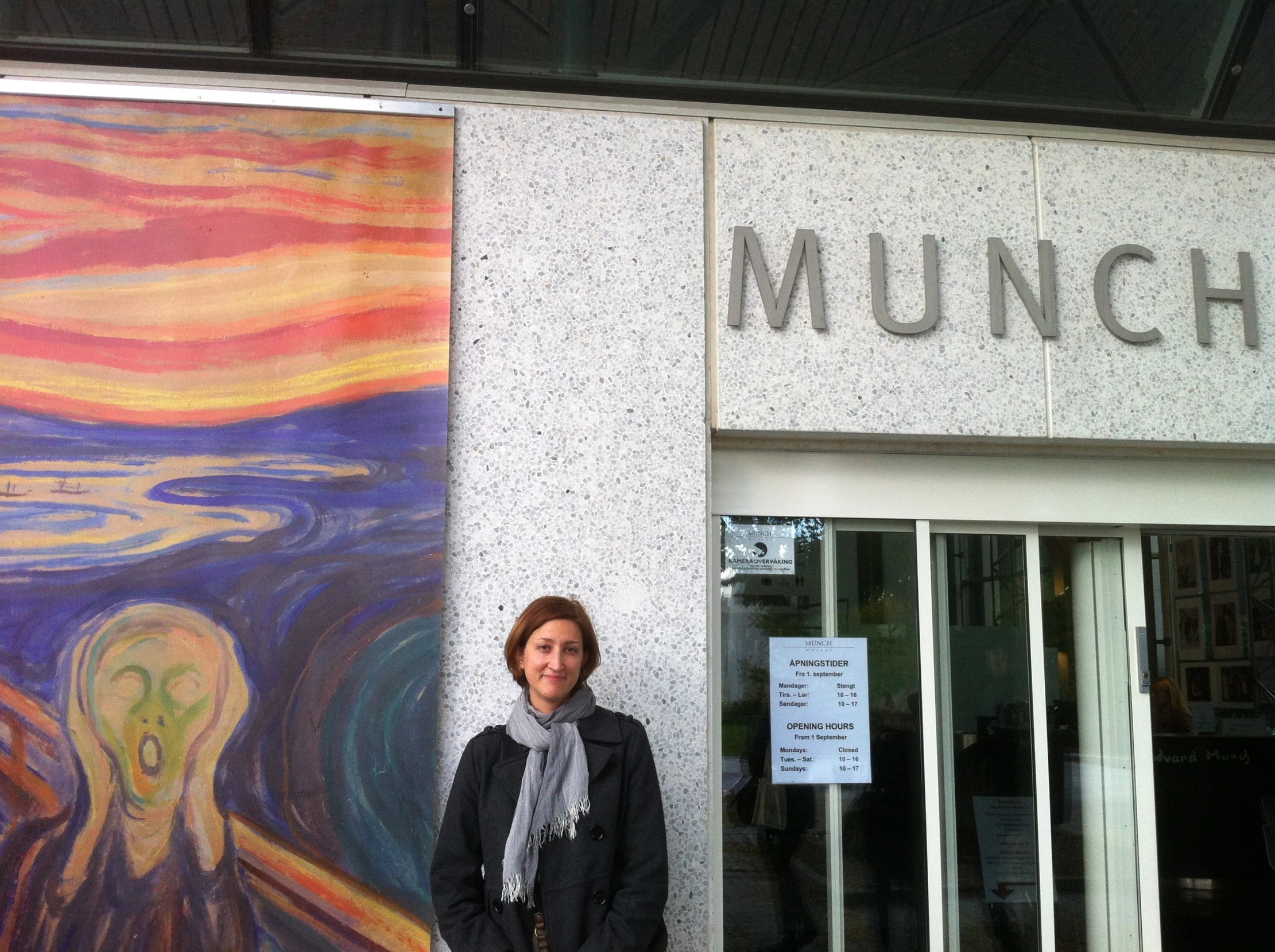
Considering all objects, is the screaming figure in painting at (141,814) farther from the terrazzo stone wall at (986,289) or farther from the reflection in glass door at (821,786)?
the terrazzo stone wall at (986,289)

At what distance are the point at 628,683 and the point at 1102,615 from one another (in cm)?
194

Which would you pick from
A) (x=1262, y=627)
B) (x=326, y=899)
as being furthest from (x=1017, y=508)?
(x=1262, y=627)

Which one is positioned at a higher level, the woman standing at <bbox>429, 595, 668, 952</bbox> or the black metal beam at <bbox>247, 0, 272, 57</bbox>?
the black metal beam at <bbox>247, 0, 272, 57</bbox>

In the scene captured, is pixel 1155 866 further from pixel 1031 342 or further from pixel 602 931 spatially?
pixel 602 931

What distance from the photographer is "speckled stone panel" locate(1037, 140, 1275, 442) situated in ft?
13.2

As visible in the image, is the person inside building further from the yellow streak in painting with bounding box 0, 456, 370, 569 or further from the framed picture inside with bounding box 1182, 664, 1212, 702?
the yellow streak in painting with bounding box 0, 456, 370, 569

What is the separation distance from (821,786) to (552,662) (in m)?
1.42

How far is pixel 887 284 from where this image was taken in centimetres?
402

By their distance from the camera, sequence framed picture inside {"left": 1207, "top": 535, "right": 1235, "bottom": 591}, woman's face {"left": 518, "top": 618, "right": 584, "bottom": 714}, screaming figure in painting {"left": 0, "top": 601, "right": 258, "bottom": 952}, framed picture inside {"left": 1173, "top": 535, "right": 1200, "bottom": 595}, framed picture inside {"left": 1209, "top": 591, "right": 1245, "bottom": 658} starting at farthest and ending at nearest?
framed picture inside {"left": 1207, "top": 535, "right": 1235, "bottom": 591}
framed picture inside {"left": 1173, "top": 535, "right": 1200, "bottom": 595}
framed picture inside {"left": 1209, "top": 591, "right": 1245, "bottom": 658}
screaming figure in painting {"left": 0, "top": 601, "right": 258, "bottom": 952}
woman's face {"left": 518, "top": 618, "right": 584, "bottom": 714}

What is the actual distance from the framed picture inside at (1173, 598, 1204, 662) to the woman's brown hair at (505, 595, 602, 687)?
316 inches

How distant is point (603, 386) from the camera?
12.5 ft

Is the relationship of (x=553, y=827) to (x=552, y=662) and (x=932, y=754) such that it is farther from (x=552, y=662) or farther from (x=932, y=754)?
(x=932, y=754)

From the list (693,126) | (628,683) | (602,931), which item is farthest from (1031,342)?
(602,931)

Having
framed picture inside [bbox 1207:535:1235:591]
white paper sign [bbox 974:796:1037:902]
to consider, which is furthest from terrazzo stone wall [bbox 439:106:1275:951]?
framed picture inside [bbox 1207:535:1235:591]
